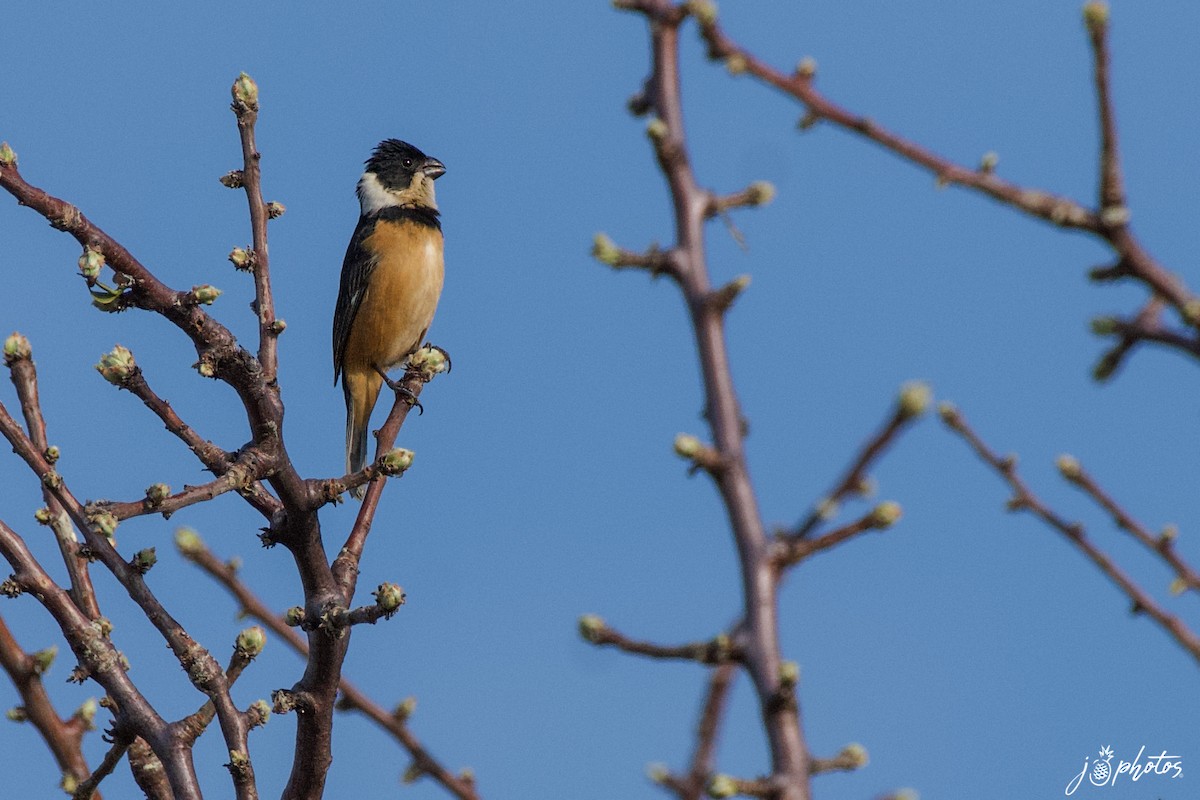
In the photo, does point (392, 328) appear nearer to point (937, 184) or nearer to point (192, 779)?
point (192, 779)

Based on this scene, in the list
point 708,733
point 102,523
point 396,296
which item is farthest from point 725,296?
point 396,296

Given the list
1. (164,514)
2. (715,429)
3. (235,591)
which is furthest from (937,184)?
(235,591)

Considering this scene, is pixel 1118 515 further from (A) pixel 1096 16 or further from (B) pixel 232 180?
(B) pixel 232 180

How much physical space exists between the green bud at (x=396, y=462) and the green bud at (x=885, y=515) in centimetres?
219

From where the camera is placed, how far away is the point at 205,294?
12.4ft

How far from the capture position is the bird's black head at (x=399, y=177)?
9734mm

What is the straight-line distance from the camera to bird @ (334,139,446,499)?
9031mm

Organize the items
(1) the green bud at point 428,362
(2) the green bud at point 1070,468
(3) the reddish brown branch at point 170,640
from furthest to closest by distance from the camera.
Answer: (1) the green bud at point 428,362 < (3) the reddish brown branch at point 170,640 < (2) the green bud at point 1070,468

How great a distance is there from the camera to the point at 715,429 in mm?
1828

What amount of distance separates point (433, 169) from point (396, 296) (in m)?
1.31

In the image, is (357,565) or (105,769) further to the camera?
(357,565)

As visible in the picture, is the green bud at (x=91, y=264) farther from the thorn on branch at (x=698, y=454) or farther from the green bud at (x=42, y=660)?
the thorn on branch at (x=698, y=454)

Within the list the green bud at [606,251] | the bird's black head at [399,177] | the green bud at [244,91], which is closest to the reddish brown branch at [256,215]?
the green bud at [244,91]

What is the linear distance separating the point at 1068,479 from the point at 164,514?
201 cm
